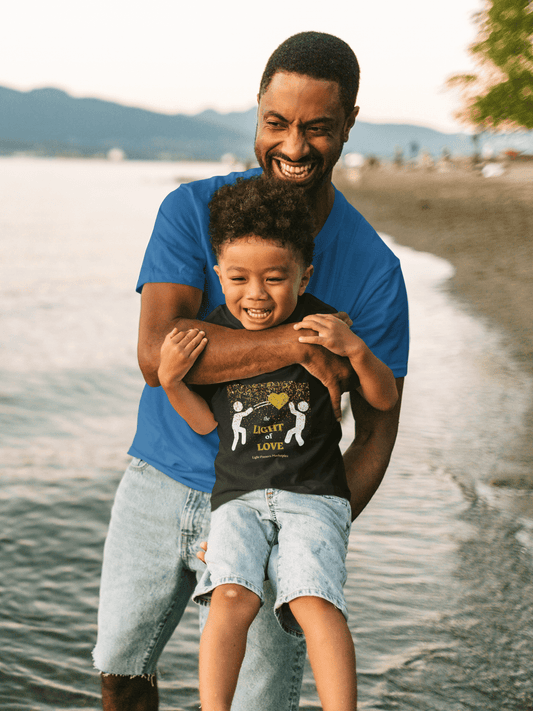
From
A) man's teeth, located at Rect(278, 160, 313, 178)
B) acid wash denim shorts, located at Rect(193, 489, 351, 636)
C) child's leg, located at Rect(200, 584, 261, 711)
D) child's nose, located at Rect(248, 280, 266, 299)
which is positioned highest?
man's teeth, located at Rect(278, 160, 313, 178)

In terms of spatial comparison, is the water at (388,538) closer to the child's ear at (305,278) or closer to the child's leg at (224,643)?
the child's leg at (224,643)

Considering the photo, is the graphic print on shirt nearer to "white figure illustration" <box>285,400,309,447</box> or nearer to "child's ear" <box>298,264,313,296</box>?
"white figure illustration" <box>285,400,309,447</box>

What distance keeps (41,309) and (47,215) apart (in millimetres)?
28479

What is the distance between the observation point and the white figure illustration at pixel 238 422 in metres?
2.13

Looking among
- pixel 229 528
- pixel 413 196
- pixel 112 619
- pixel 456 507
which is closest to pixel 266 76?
pixel 229 528

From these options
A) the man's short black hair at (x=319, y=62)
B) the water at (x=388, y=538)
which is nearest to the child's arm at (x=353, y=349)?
the man's short black hair at (x=319, y=62)

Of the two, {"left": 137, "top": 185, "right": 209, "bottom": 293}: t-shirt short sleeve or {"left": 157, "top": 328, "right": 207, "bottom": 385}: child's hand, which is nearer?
{"left": 157, "top": 328, "right": 207, "bottom": 385}: child's hand

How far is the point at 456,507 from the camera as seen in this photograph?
5.87 m

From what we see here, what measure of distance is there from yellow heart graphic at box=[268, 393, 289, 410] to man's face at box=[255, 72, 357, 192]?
0.67 m

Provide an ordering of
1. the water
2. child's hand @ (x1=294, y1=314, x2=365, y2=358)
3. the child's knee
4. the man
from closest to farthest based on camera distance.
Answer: the child's knee < child's hand @ (x1=294, y1=314, x2=365, y2=358) < the man < the water

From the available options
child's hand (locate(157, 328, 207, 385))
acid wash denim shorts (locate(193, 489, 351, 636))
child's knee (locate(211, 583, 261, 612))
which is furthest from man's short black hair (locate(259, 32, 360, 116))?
child's knee (locate(211, 583, 261, 612))

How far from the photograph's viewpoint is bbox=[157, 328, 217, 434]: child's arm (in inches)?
83.3

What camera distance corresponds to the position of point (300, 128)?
230 centimetres

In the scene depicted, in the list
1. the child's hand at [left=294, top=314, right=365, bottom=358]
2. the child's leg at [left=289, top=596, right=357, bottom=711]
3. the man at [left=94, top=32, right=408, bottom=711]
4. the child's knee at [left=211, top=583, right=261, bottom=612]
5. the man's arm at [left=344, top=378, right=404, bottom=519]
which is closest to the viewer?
the child's leg at [left=289, top=596, right=357, bottom=711]
